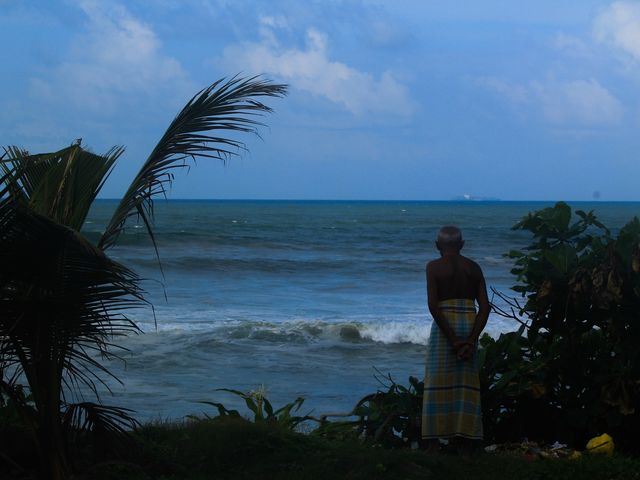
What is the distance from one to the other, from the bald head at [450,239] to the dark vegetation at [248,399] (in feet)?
2.55

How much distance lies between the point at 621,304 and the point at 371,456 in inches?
73.5

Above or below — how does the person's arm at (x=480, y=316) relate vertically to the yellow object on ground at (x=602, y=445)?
above

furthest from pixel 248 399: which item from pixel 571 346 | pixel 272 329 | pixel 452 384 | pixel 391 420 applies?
pixel 272 329

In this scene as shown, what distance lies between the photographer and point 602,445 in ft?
17.2

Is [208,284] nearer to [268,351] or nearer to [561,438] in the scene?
[268,351]

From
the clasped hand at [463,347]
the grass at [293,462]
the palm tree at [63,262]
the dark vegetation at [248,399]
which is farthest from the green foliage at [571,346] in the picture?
the palm tree at [63,262]

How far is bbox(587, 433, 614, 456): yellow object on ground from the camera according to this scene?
17.1 feet

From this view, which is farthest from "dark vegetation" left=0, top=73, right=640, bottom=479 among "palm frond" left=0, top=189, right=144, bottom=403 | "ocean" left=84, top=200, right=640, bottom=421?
"ocean" left=84, top=200, right=640, bottom=421

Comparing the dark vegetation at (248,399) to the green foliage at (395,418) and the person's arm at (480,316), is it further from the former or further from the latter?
the person's arm at (480,316)

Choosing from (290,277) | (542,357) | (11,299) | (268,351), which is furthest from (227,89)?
(290,277)

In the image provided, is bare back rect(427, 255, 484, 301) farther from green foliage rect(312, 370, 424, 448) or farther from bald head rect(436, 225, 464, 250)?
green foliage rect(312, 370, 424, 448)

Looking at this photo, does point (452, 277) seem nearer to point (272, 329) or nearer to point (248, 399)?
point (248, 399)

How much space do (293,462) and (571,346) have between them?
6.61 feet

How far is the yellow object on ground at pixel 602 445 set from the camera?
5203mm
